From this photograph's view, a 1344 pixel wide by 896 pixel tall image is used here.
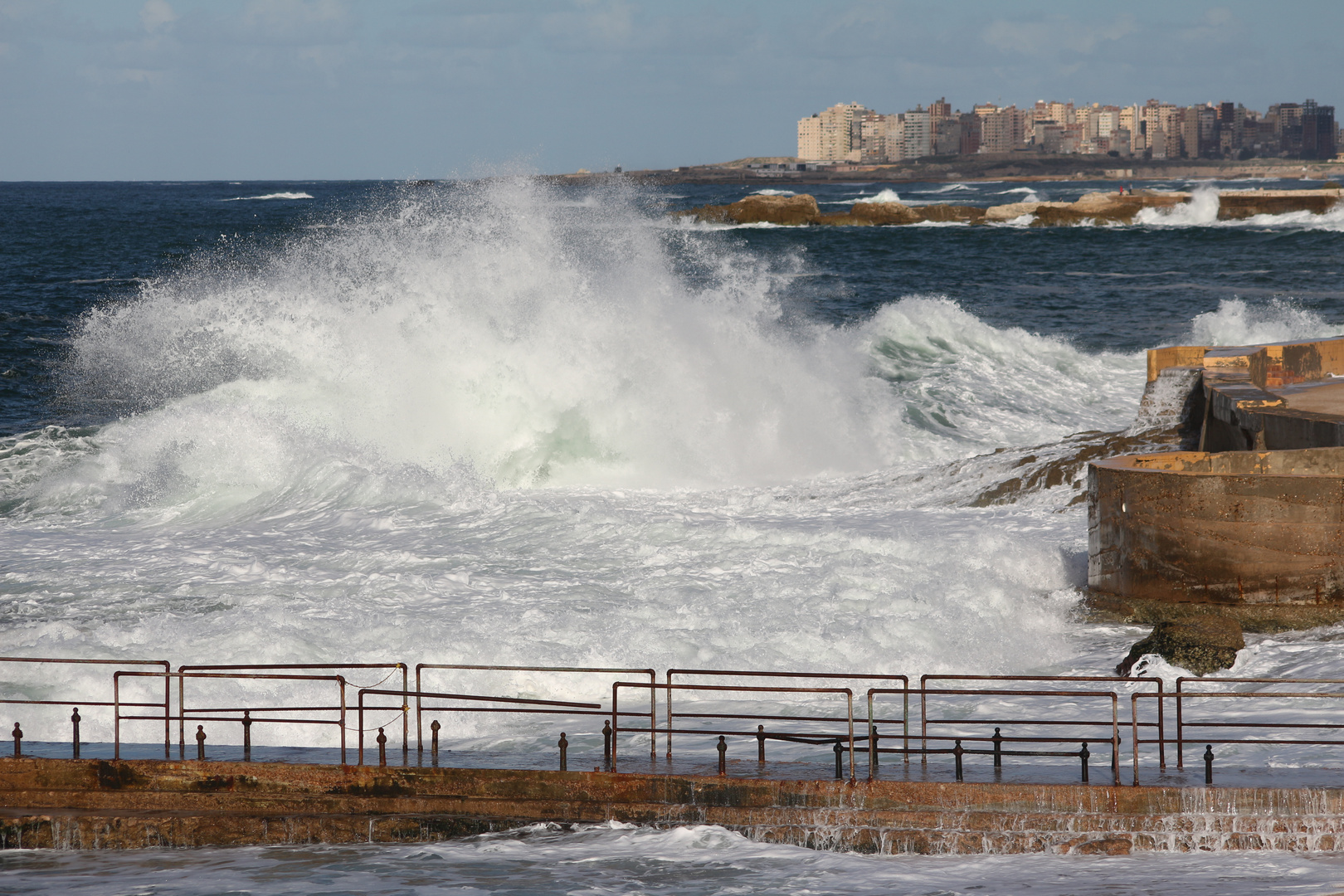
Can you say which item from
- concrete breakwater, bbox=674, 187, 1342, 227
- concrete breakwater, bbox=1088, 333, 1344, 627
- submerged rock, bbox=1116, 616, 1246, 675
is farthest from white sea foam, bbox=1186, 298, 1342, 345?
concrete breakwater, bbox=674, 187, 1342, 227

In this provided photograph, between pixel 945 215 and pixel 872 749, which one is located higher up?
pixel 945 215

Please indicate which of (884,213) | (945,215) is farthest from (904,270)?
(945,215)

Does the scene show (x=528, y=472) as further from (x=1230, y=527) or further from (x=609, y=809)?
(x=609, y=809)

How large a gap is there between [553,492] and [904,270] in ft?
96.5

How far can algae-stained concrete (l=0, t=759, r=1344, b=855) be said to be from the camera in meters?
5.40

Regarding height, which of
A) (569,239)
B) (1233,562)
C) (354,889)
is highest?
(569,239)

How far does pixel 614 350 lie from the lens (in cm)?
1806

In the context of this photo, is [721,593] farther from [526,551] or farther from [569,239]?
[569,239]

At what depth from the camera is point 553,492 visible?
49.7 ft

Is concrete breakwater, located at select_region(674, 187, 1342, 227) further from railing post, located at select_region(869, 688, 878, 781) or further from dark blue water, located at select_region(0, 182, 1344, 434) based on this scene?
railing post, located at select_region(869, 688, 878, 781)

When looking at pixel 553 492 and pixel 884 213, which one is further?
pixel 884 213

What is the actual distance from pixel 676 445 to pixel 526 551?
15.9ft

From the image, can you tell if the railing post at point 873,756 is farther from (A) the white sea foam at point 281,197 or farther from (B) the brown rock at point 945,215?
(A) the white sea foam at point 281,197

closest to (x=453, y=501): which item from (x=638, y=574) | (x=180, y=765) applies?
(x=638, y=574)
